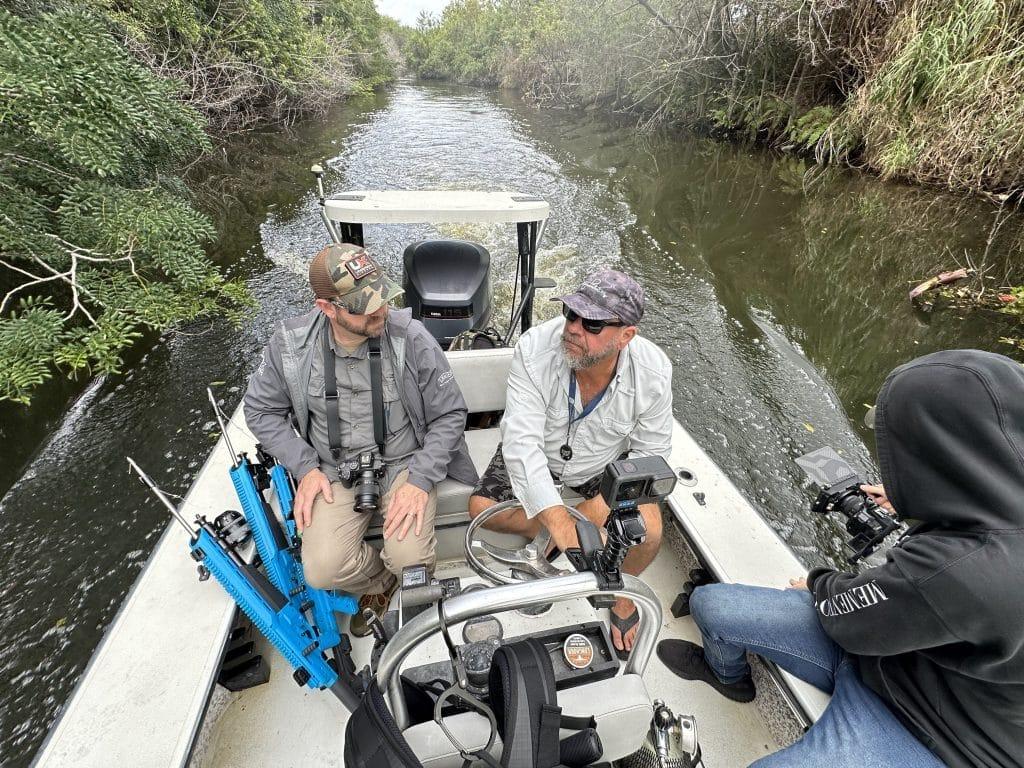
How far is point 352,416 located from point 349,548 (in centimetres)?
50

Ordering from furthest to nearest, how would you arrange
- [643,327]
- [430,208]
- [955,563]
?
[643,327] → [430,208] → [955,563]

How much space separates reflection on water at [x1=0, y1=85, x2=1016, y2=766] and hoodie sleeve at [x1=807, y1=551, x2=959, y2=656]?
96.8 inches

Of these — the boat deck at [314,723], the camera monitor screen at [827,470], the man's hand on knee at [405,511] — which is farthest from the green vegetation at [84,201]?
the camera monitor screen at [827,470]

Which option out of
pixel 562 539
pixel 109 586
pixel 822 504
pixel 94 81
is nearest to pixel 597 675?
pixel 562 539

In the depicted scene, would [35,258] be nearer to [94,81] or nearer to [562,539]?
[94,81]

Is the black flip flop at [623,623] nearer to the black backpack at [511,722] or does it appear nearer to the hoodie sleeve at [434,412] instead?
the hoodie sleeve at [434,412]

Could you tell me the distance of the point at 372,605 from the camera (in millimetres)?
2162

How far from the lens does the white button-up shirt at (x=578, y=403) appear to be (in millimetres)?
1918

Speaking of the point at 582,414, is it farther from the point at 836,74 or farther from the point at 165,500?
the point at 836,74

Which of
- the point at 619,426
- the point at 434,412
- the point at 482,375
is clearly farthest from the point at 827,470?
the point at 482,375

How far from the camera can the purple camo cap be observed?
1671 mm

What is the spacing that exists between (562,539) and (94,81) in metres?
3.80

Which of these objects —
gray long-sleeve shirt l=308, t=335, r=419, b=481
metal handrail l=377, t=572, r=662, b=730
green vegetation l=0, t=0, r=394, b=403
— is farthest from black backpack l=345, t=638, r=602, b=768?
green vegetation l=0, t=0, r=394, b=403

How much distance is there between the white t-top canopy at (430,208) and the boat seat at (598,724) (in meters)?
2.18
